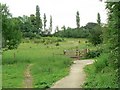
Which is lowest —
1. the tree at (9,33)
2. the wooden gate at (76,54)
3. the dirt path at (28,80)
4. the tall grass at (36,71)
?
the dirt path at (28,80)

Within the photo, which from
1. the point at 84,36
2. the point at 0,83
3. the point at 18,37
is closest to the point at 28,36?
the point at 84,36

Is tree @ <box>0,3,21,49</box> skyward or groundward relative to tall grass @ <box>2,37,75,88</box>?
skyward

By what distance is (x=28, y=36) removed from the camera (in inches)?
2822

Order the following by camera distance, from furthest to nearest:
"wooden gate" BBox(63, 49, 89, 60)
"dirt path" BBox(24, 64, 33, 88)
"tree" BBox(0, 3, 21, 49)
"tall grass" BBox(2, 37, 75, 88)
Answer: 1. "wooden gate" BBox(63, 49, 89, 60)
2. "tree" BBox(0, 3, 21, 49)
3. "tall grass" BBox(2, 37, 75, 88)
4. "dirt path" BBox(24, 64, 33, 88)

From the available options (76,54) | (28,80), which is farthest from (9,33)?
(28,80)

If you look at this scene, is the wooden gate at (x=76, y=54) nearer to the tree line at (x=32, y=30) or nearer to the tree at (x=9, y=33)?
the tree line at (x=32, y=30)

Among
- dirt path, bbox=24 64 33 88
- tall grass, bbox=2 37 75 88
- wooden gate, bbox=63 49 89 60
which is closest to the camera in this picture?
dirt path, bbox=24 64 33 88

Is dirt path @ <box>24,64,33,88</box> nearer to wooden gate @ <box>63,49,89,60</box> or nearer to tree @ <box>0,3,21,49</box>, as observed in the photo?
tree @ <box>0,3,21,49</box>

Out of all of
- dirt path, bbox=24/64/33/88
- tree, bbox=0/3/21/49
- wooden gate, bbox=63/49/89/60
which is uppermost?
tree, bbox=0/3/21/49

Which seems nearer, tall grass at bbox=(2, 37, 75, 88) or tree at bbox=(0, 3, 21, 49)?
tall grass at bbox=(2, 37, 75, 88)

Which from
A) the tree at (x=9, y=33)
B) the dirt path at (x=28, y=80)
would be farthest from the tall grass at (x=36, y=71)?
the tree at (x=9, y=33)

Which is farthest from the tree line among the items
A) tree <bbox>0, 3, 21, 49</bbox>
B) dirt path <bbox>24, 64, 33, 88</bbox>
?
dirt path <bbox>24, 64, 33, 88</bbox>

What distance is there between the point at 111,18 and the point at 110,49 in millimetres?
1012

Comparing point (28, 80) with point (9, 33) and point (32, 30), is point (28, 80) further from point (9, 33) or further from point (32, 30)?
point (32, 30)
